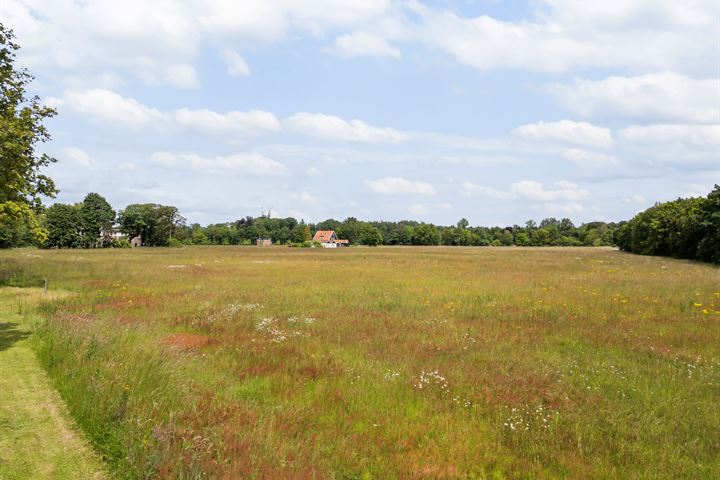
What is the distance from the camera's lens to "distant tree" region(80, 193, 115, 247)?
4161 inches

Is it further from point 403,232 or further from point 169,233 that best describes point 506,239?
point 169,233

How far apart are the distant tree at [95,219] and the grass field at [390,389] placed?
333ft

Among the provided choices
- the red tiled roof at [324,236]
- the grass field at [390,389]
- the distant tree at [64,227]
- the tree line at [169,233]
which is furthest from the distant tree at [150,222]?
the grass field at [390,389]

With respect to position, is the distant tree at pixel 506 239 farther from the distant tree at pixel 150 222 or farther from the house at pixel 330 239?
the distant tree at pixel 150 222

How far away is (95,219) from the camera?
106688 millimetres

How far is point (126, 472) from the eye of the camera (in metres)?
6.08

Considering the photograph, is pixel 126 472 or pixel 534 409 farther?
pixel 534 409

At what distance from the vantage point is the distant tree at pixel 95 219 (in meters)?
106

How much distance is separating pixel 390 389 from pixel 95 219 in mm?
Answer: 116815

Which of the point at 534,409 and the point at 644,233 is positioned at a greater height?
the point at 644,233

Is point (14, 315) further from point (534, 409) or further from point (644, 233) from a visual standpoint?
point (644, 233)

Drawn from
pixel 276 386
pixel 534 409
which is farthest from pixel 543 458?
pixel 276 386

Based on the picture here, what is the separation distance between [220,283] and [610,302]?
22.9 m

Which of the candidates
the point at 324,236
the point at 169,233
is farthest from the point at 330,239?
the point at 169,233
